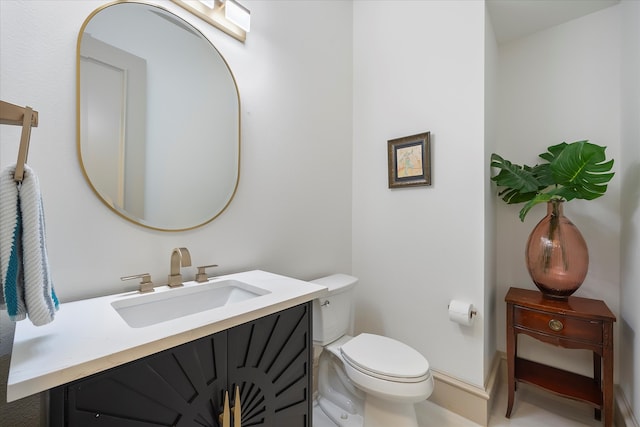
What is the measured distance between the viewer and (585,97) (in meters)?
1.70

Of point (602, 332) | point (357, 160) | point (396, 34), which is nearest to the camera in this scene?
point (602, 332)

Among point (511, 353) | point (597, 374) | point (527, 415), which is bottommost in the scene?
point (527, 415)

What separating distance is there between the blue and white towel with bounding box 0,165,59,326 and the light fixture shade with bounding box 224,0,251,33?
1112 millimetres

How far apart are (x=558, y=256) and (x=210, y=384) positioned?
5.96ft

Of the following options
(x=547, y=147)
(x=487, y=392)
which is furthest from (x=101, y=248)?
(x=547, y=147)

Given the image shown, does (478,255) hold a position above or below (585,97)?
below

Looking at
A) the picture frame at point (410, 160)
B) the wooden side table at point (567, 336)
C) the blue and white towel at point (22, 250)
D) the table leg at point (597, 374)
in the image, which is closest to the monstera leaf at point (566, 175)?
the picture frame at point (410, 160)

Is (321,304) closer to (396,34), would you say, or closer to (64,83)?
(64,83)

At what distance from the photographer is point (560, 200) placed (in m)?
1.50

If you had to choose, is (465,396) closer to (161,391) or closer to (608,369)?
(608,369)

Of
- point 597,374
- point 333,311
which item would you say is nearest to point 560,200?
point 597,374

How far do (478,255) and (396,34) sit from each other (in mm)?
1605

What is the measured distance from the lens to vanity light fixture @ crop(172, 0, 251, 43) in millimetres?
1223

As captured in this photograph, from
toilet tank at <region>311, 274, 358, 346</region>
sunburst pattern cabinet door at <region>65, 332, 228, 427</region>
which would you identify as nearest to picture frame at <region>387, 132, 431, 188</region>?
toilet tank at <region>311, 274, 358, 346</region>
